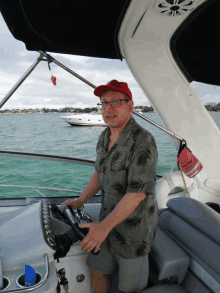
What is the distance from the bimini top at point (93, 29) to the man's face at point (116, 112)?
0.60 metres

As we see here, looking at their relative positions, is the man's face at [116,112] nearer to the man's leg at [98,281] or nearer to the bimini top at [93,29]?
the bimini top at [93,29]

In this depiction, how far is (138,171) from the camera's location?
2.97 feet

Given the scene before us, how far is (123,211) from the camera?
2.94 feet

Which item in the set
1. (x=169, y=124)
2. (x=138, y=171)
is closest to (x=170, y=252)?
(x=138, y=171)

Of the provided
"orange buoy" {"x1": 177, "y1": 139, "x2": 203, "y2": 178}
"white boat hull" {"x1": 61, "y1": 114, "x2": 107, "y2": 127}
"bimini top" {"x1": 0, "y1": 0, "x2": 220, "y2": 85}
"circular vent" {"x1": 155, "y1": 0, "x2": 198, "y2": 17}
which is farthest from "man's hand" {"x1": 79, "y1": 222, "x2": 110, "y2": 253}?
"white boat hull" {"x1": 61, "y1": 114, "x2": 107, "y2": 127}

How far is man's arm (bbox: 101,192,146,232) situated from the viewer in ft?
2.91

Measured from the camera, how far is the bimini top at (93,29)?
1.20m

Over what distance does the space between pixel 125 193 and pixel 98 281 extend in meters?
0.56

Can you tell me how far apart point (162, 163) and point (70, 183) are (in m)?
4.44

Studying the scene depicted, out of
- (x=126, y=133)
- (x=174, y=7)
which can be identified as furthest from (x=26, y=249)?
(x=174, y=7)

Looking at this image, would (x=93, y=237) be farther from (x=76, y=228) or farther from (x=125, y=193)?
(x=125, y=193)

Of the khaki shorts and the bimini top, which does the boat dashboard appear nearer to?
the khaki shorts

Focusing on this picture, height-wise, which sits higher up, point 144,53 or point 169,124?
point 144,53

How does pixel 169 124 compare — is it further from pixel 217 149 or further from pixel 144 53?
pixel 144 53
